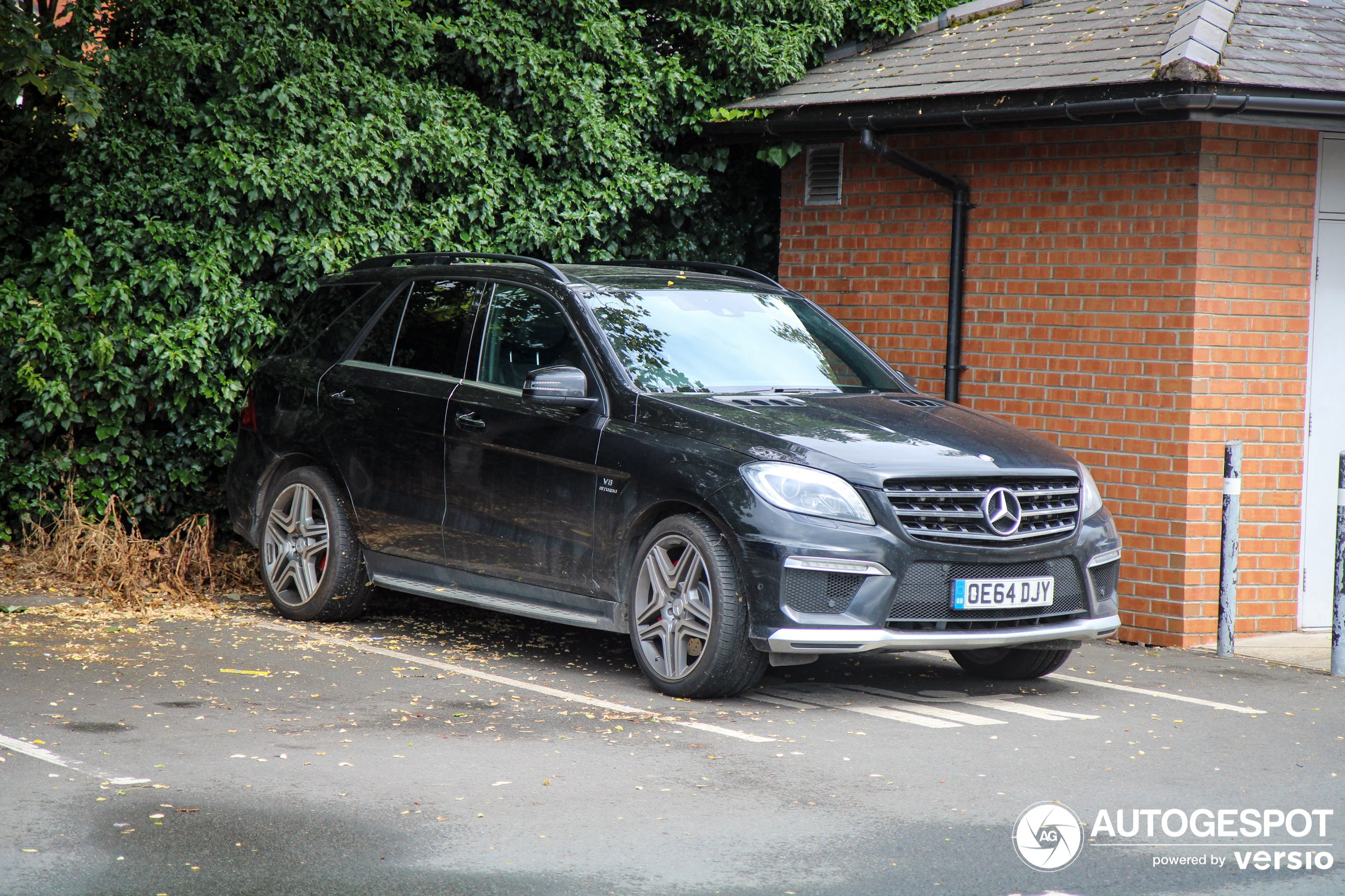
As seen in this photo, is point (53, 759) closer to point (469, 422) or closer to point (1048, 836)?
point (469, 422)

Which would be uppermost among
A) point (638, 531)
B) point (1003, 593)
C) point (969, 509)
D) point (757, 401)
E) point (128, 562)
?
point (757, 401)

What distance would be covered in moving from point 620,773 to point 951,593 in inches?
70.1

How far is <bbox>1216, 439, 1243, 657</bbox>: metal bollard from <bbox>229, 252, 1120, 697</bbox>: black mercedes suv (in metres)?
1.42

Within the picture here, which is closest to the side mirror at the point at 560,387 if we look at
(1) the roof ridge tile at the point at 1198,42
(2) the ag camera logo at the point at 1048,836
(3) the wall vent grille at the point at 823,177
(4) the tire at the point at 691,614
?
(4) the tire at the point at 691,614

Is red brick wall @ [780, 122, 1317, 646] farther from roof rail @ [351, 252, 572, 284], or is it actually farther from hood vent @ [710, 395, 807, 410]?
roof rail @ [351, 252, 572, 284]

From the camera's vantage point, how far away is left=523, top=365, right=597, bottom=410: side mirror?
735 centimetres

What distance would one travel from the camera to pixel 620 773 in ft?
18.7

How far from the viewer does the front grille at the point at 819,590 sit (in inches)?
259

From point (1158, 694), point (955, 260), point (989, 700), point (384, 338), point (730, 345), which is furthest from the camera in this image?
point (955, 260)

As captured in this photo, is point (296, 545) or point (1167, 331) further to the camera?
point (1167, 331)

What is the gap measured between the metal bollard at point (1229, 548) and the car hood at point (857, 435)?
4.88ft

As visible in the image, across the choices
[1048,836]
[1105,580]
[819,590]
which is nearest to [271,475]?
[819,590]

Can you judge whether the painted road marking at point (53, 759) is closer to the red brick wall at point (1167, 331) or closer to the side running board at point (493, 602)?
the side running board at point (493, 602)

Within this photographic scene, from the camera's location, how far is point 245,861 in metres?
4.58
